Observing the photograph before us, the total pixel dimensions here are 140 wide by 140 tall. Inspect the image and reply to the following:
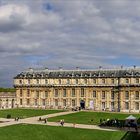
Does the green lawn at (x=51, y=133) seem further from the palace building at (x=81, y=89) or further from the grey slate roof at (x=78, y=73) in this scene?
the grey slate roof at (x=78, y=73)

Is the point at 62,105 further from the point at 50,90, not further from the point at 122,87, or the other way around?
the point at 122,87

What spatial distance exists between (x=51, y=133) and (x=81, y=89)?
1894 inches

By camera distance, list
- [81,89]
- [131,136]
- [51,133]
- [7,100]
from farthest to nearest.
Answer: [7,100] → [81,89] → [51,133] → [131,136]

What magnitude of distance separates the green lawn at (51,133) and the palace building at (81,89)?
132ft

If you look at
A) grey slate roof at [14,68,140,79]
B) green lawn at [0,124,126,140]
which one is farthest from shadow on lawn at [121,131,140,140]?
grey slate roof at [14,68,140,79]

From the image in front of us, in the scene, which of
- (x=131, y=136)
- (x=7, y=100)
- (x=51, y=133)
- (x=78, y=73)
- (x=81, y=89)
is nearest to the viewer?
(x=131, y=136)

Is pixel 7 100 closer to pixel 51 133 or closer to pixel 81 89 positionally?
pixel 81 89

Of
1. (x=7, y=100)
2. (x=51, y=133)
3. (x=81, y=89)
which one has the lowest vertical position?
(x=51, y=133)

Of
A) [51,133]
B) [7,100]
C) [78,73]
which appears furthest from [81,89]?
[51,133]

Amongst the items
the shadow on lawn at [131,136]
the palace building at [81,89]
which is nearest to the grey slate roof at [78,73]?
the palace building at [81,89]

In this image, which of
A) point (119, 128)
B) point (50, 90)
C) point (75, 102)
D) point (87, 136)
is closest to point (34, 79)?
point (50, 90)

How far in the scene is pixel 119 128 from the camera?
56.9m

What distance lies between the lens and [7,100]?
10581 cm

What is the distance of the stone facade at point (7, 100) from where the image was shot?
10306 cm
